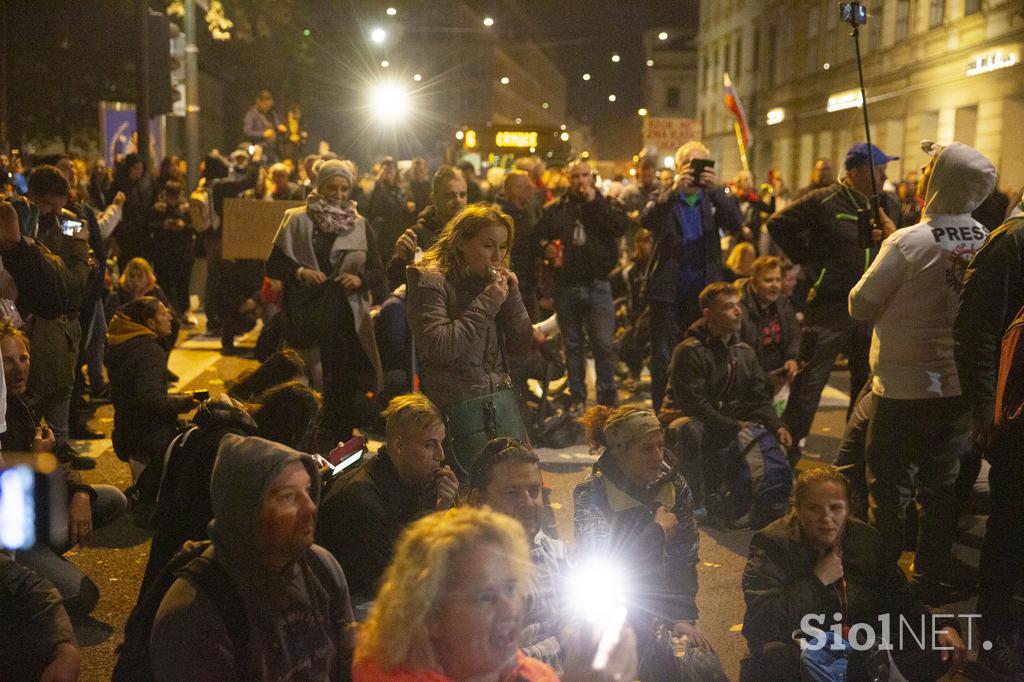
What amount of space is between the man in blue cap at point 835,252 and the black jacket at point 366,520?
4.14 m

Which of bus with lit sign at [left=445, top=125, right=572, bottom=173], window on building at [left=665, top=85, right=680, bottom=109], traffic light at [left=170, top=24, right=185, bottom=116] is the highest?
window on building at [left=665, top=85, right=680, bottom=109]

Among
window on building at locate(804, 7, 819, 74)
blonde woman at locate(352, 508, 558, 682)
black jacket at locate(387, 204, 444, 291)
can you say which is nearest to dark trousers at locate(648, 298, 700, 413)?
black jacket at locate(387, 204, 444, 291)

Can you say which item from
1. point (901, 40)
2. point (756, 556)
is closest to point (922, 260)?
point (756, 556)

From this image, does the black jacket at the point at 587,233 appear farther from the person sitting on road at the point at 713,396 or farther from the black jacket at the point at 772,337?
the person sitting on road at the point at 713,396

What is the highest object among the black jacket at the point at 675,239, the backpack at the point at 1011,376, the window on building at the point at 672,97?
the window on building at the point at 672,97

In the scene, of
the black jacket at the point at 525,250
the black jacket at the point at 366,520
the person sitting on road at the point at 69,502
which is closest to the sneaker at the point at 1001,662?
the black jacket at the point at 366,520

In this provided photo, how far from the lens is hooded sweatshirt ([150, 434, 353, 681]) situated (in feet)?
10.1

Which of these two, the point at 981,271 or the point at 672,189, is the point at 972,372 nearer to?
the point at 981,271

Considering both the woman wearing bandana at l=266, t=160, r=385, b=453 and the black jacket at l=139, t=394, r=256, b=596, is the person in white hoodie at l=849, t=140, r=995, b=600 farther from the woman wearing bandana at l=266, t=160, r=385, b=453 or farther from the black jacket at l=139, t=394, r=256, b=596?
the woman wearing bandana at l=266, t=160, r=385, b=453

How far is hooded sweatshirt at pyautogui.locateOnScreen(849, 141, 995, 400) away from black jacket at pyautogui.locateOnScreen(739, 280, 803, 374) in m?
2.61

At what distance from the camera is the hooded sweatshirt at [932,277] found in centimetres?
540

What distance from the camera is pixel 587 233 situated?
952 cm

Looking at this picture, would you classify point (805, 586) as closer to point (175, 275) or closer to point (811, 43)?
point (175, 275)

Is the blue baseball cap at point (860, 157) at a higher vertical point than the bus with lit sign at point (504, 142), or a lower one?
lower
